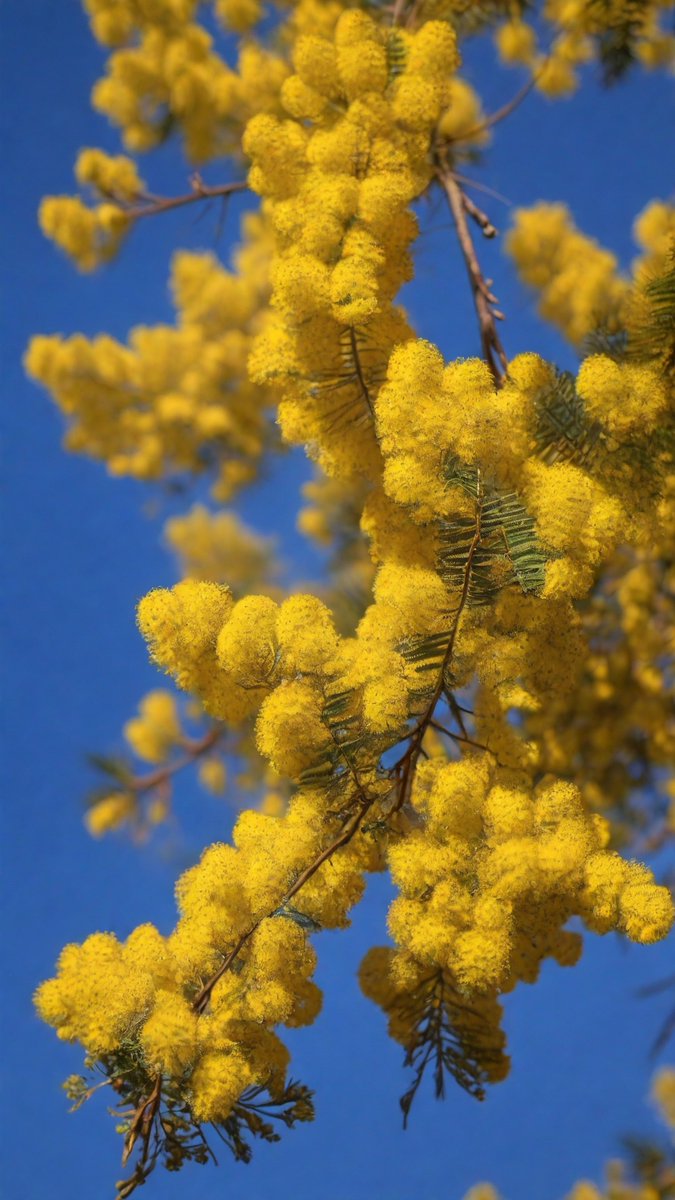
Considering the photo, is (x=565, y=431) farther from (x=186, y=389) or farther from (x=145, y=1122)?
(x=186, y=389)

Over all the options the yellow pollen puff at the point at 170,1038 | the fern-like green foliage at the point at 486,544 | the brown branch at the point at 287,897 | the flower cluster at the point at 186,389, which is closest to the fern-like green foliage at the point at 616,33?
the flower cluster at the point at 186,389

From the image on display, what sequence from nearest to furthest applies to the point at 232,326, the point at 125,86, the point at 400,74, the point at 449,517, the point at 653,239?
1. the point at 449,517
2. the point at 400,74
3. the point at 653,239
4. the point at 125,86
5. the point at 232,326

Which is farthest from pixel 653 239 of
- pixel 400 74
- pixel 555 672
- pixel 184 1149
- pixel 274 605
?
pixel 184 1149

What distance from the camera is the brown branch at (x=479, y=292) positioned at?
177 centimetres

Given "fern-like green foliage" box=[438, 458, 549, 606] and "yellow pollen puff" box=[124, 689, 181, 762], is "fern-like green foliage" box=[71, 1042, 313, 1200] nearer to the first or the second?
"fern-like green foliage" box=[438, 458, 549, 606]

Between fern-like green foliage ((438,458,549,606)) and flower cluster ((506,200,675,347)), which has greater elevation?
Result: flower cluster ((506,200,675,347))

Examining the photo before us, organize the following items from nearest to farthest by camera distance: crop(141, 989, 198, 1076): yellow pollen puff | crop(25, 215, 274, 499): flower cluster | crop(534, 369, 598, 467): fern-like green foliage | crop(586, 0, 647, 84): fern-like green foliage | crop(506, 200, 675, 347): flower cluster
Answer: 1. crop(141, 989, 198, 1076): yellow pollen puff
2. crop(534, 369, 598, 467): fern-like green foliage
3. crop(586, 0, 647, 84): fern-like green foliage
4. crop(506, 200, 675, 347): flower cluster
5. crop(25, 215, 274, 499): flower cluster

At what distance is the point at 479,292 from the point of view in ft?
6.09

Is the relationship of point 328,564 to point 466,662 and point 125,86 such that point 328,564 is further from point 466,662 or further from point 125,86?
point 125,86

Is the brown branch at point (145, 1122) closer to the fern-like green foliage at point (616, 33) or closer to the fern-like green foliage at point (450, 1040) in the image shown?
the fern-like green foliage at point (450, 1040)

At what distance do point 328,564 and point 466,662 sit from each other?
123 centimetres

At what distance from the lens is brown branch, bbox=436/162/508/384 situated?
1773 mm

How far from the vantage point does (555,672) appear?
1.58m

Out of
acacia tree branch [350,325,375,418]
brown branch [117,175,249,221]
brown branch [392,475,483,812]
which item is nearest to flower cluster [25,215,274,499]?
brown branch [117,175,249,221]
